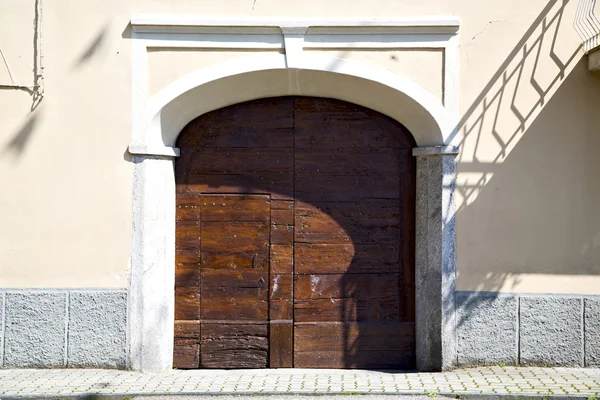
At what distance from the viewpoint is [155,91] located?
8.05 metres

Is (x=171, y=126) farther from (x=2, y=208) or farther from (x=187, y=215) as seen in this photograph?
(x=2, y=208)

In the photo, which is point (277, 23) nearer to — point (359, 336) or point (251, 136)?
point (251, 136)

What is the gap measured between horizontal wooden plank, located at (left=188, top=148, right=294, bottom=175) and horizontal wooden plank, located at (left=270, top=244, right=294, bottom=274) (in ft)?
2.54

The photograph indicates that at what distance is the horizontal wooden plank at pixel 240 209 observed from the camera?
848cm

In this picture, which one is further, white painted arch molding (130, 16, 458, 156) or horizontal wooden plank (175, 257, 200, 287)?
horizontal wooden plank (175, 257, 200, 287)

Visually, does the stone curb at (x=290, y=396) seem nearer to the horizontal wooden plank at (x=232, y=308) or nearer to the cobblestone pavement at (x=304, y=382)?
the cobblestone pavement at (x=304, y=382)

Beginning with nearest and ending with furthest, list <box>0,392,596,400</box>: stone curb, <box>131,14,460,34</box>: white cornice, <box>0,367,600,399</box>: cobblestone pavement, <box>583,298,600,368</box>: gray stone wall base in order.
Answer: <box>0,392,596,400</box>: stone curb < <box>0,367,600,399</box>: cobblestone pavement < <box>131,14,460,34</box>: white cornice < <box>583,298,600,368</box>: gray stone wall base

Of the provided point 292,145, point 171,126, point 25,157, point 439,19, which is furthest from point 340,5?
point 25,157

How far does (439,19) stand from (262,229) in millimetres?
2704

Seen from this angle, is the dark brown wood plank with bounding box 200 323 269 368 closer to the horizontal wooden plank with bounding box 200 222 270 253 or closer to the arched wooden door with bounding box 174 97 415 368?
the arched wooden door with bounding box 174 97 415 368

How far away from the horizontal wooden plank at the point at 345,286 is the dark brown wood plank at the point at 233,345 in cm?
56

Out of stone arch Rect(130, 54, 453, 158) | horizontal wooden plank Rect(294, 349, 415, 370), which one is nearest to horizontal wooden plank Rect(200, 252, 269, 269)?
horizontal wooden plank Rect(294, 349, 415, 370)

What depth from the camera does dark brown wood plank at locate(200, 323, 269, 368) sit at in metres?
8.50

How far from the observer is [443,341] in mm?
8062
